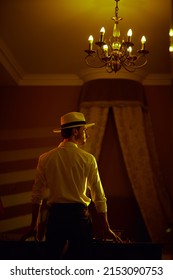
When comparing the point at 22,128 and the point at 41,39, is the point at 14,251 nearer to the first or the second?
the point at 41,39

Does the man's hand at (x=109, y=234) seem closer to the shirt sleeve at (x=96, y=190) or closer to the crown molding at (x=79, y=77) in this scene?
the shirt sleeve at (x=96, y=190)

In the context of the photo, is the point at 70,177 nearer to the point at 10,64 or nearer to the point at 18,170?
the point at 10,64

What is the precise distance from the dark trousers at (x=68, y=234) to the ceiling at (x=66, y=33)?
7.05 ft

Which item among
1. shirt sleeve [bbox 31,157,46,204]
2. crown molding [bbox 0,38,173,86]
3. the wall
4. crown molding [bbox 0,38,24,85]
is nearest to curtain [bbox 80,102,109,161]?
the wall

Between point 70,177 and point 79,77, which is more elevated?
point 79,77

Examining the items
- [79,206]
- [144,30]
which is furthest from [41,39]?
[79,206]

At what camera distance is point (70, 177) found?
2076 millimetres

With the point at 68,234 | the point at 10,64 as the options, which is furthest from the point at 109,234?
the point at 10,64

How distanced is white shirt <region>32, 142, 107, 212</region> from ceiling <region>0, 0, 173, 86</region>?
189cm

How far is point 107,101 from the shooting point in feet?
17.1

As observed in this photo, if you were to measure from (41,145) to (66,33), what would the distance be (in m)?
1.94

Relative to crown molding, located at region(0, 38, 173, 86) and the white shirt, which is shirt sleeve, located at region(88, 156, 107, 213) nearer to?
the white shirt

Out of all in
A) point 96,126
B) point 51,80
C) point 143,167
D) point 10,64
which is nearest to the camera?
point 10,64

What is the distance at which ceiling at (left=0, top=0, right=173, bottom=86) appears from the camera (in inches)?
141
